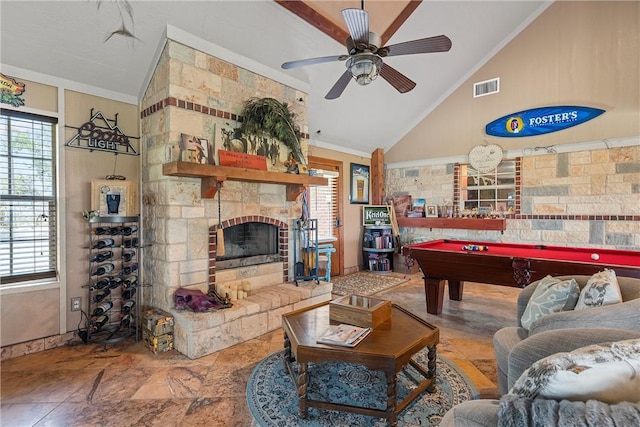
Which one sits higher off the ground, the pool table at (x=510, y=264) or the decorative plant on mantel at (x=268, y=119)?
the decorative plant on mantel at (x=268, y=119)

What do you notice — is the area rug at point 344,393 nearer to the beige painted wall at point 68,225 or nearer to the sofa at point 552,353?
the sofa at point 552,353

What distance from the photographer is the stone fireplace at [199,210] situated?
3066 mm

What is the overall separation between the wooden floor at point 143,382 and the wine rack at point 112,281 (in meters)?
0.22

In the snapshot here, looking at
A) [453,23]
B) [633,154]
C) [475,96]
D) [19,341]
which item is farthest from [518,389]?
[475,96]

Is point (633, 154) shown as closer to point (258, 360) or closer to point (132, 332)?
point (258, 360)

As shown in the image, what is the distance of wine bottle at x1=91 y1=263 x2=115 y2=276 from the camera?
3105mm

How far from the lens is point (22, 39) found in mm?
2686

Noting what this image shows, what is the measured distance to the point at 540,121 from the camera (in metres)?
5.16

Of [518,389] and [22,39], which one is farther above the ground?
[22,39]

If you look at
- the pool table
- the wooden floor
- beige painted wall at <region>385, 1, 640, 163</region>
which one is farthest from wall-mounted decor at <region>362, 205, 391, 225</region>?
the wooden floor

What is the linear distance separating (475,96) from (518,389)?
6.00 metres

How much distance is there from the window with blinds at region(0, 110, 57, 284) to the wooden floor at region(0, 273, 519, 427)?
84 centimetres

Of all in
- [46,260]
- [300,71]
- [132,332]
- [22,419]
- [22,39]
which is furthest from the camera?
[300,71]

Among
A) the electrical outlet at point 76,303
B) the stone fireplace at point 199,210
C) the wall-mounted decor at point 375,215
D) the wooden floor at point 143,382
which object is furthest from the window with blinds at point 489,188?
the electrical outlet at point 76,303
